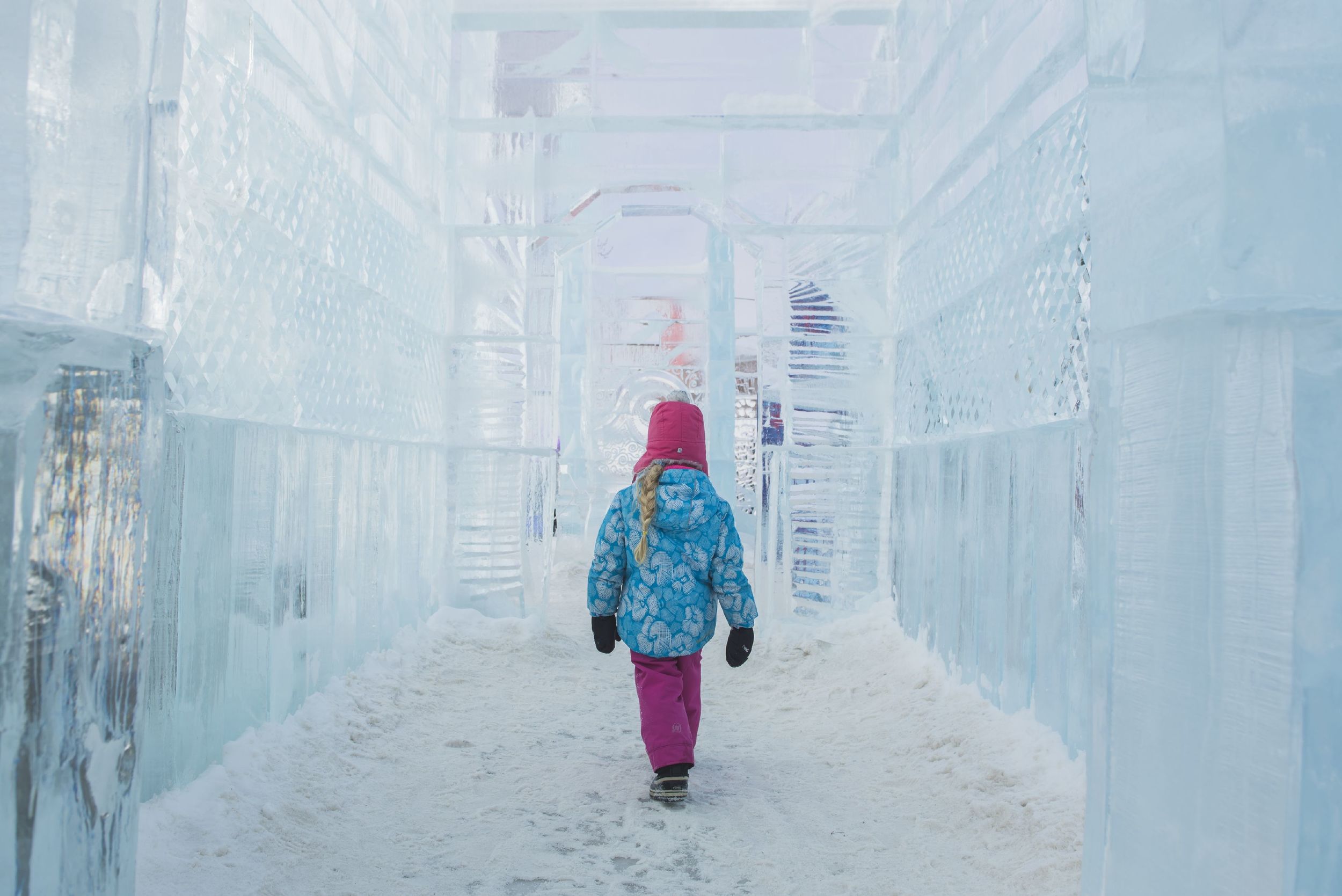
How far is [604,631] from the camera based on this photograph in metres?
3.25

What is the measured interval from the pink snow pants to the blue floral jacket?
6 centimetres

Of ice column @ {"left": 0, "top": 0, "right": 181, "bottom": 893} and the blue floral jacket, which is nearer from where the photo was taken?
ice column @ {"left": 0, "top": 0, "right": 181, "bottom": 893}

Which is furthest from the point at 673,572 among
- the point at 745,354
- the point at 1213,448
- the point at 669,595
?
the point at 745,354

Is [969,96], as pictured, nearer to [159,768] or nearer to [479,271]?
[479,271]

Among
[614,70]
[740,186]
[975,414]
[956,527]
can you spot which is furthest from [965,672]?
[614,70]

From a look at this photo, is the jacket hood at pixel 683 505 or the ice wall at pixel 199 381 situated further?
the jacket hood at pixel 683 505

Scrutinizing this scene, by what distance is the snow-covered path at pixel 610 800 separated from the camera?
8.38 feet

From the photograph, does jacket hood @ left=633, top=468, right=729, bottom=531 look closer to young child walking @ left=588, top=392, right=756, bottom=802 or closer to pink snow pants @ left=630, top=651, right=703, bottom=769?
young child walking @ left=588, top=392, right=756, bottom=802

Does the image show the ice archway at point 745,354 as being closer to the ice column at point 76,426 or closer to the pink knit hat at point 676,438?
the ice column at point 76,426

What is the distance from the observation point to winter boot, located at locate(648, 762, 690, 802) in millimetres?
3133

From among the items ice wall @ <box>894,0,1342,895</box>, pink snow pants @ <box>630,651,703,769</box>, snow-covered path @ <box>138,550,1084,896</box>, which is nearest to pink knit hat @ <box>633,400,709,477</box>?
pink snow pants @ <box>630,651,703,769</box>

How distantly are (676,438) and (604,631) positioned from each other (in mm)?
726

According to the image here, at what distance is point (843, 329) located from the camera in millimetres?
6004

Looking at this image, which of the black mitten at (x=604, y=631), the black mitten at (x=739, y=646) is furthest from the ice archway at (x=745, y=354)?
the black mitten at (x=604, y=631)
